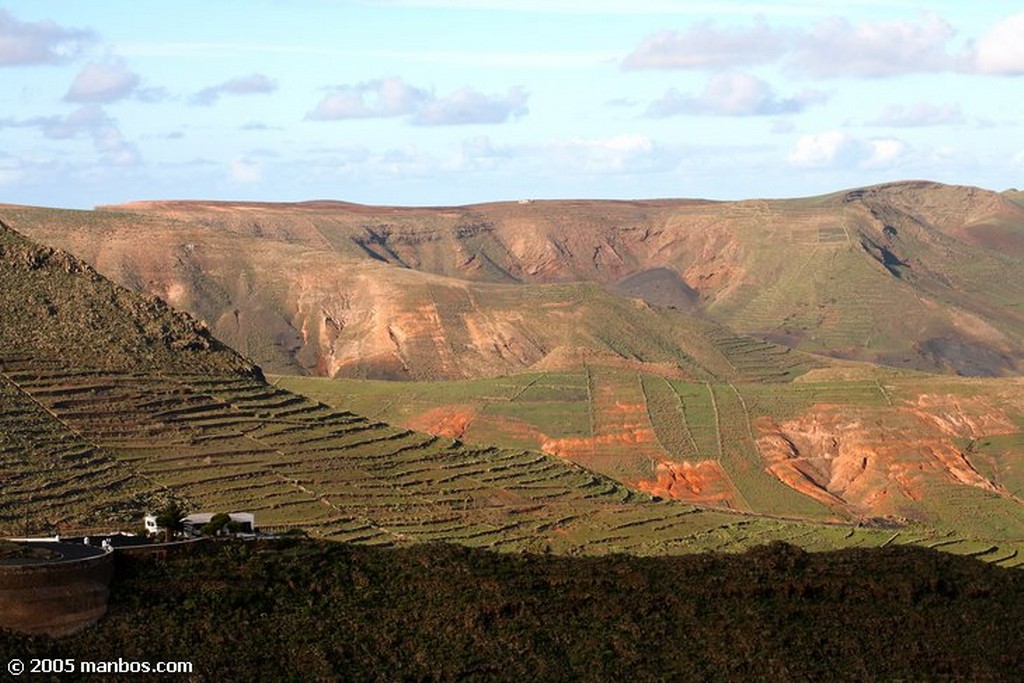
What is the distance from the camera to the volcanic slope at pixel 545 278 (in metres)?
124

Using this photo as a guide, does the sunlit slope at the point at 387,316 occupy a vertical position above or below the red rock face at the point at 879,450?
above

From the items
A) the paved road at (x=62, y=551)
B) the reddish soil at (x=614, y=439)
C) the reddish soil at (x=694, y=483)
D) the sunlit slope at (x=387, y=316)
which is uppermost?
the paved road at (x=62, y=551)

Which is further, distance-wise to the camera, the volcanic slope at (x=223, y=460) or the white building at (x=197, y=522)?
the volcanic slope at (x=223, y=460)

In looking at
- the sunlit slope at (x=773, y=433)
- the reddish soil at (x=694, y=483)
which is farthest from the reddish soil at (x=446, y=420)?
the reddish soil at (x=694, y=483)

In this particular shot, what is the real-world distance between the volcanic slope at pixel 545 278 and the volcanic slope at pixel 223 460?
143ft

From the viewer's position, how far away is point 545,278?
17688 centimetres

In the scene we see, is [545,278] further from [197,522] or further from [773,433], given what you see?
[197,522]

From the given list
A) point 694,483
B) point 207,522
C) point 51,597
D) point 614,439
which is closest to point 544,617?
point 207,522

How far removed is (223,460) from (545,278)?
4724 inches

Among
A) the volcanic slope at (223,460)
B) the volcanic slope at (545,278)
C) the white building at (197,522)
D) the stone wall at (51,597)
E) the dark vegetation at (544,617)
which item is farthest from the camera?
A: the volcanic slope at (545,278)

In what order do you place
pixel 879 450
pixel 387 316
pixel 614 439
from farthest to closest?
pixel 387 316 < pixel 614 439 < pixel 879 450

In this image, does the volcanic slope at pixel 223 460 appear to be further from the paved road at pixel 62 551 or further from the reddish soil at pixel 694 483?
the reddish soil at pixel 694 483

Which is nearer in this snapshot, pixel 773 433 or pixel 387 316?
pixel 773 433

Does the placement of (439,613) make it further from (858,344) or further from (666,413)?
(858,344)
